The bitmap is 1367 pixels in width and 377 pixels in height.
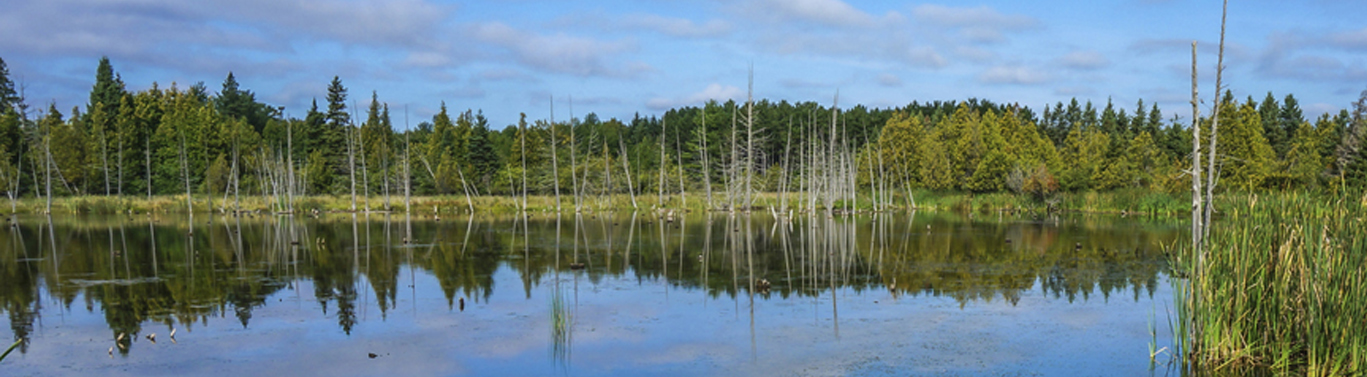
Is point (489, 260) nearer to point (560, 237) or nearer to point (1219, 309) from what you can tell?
point (560, 237)

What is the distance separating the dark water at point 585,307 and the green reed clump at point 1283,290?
74cm

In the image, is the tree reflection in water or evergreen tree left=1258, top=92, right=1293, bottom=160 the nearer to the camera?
the tree reflection in water

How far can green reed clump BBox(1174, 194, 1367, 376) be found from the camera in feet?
32.2

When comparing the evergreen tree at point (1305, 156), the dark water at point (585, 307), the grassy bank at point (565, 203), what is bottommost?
the dark water at point (585, 307)

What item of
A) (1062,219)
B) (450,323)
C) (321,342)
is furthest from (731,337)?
(1062,219)

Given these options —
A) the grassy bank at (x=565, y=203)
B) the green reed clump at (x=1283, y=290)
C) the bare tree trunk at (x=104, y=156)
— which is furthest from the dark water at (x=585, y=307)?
the bare tree trunk at (x=104, y=156)

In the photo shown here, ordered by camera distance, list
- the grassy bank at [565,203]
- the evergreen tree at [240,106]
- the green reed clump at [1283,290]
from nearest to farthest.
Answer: the green reed clump at [1283,290] → the grassy bank at [565,203] → the evergreen tree at [240,106]

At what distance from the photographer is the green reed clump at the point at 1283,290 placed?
981cm

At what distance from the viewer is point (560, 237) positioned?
37844mm

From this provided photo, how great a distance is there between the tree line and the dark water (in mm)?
30718

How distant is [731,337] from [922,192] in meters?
62.4

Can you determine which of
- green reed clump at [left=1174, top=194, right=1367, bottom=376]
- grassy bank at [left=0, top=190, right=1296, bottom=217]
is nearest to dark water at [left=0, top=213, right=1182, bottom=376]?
green reed clump at [left=1174, top=194, right=1367, bottom=376]

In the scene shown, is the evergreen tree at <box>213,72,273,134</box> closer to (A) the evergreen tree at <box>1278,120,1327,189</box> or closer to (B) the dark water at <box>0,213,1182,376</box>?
(B) the dark water at <box>0,213,1182,376</box>

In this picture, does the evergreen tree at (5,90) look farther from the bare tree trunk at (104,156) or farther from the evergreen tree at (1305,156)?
the evergreen tree at (1305,156)
